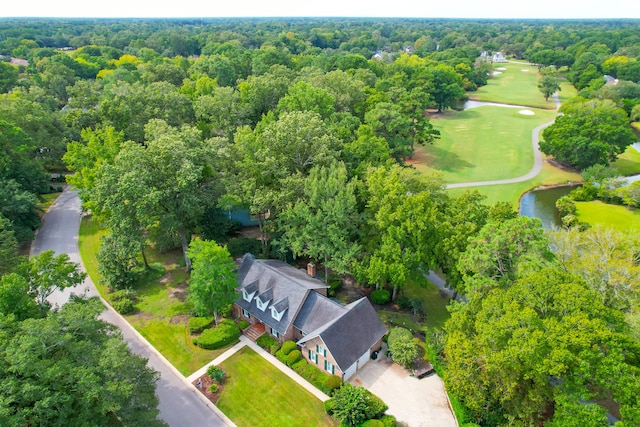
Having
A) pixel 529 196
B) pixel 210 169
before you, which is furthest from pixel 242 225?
pixel 529 196

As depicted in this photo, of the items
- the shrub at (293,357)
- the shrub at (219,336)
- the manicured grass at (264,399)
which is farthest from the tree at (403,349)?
the shrub at (219,336)

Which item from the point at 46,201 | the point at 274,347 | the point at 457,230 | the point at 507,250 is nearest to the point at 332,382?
the point at 274,347

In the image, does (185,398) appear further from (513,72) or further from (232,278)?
(513,72)

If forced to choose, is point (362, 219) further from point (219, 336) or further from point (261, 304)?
point (219, 336)

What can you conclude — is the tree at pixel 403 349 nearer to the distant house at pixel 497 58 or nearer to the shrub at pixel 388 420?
the shrub at pixel 388 420

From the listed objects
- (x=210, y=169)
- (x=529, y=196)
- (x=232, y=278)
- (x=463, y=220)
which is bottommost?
(x=529, y=196)

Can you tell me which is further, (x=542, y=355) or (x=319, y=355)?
(x=319, y=355)

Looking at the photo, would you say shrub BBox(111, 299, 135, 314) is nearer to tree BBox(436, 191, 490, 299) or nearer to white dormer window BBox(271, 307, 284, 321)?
white dormer window BBox(271, 307, 284, 321)
